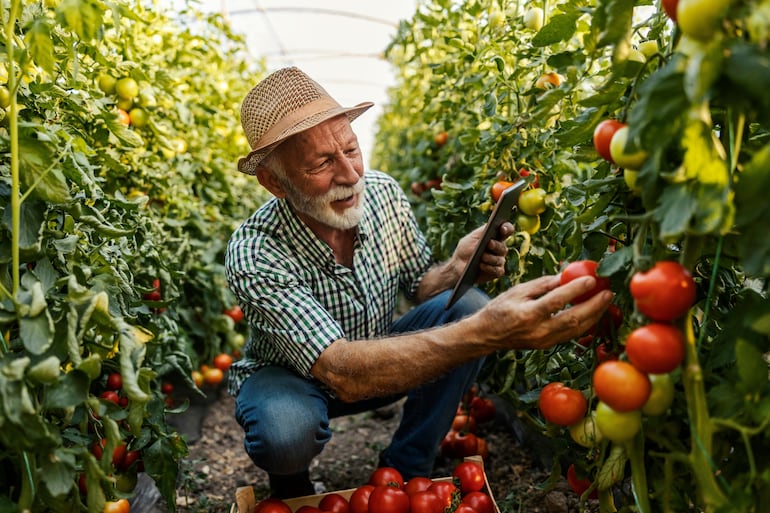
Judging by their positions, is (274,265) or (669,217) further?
(274,265)

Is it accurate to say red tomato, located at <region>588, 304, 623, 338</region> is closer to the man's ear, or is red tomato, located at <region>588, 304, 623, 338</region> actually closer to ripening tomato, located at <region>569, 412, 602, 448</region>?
ripening tomato, located at <region>569, 412, 602, 448</region>

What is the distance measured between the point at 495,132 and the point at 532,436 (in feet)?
3.44

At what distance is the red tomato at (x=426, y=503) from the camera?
5.78 feet

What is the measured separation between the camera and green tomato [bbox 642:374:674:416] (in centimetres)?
108

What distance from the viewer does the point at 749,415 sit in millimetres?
1031

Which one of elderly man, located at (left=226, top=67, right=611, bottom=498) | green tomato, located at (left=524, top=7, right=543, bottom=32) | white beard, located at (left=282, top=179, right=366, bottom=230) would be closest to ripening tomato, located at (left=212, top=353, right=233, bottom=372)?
elderly man, located at (left=226, top=67, right=611, bottom=498)

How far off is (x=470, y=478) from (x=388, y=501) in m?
0.28

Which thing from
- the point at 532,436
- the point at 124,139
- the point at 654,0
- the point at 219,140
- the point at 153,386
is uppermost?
the point at 654,0

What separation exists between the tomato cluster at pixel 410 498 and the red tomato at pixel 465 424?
0.50 meters

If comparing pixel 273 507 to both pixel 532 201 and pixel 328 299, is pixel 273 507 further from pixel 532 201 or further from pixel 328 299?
pixel 532 201

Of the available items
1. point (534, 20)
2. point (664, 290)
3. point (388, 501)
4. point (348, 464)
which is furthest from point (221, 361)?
point (664, 290)

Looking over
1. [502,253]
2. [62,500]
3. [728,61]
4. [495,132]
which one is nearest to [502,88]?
[495,132]

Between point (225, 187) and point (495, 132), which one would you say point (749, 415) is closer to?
point (495, 132)

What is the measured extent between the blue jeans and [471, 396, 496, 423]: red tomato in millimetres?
424
